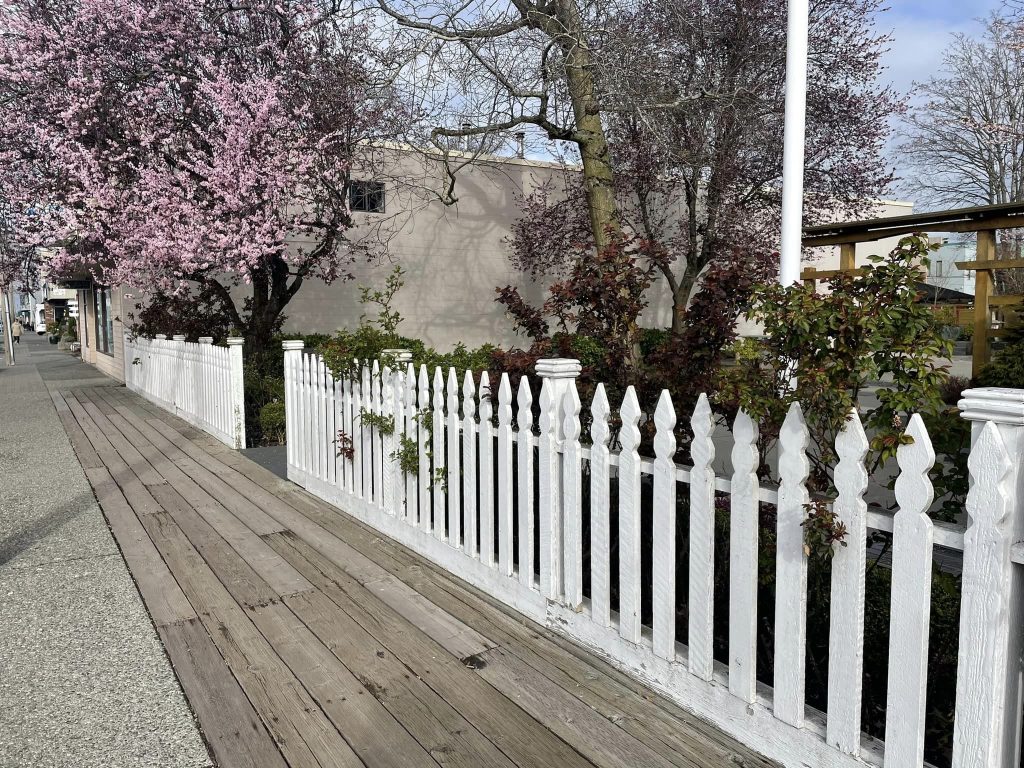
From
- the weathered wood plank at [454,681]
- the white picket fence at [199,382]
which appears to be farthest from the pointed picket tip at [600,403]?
the white picket fence at [199,382]

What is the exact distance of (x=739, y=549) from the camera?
2.53 meters

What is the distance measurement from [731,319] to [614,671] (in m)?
1.70

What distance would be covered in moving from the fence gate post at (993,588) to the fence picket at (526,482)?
1.91 m

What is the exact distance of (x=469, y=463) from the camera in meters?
3.96

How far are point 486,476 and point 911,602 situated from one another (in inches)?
84.2

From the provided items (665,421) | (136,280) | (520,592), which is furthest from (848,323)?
(136,280)

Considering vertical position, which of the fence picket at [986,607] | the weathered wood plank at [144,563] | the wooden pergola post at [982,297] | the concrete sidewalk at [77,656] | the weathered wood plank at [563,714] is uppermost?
the wooden pergola post at [982,297]

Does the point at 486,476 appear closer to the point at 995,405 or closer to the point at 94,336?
the point at 995,405

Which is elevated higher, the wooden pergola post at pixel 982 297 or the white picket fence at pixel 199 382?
the wooden pergola post at pixel 982 297

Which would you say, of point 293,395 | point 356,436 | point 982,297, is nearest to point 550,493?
point 356,436

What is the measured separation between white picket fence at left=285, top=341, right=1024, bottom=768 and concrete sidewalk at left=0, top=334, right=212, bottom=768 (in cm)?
157

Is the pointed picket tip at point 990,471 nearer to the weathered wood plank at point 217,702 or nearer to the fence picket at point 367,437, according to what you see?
the weathered wood plank at point 217,702

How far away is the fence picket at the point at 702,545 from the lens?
2.63 m

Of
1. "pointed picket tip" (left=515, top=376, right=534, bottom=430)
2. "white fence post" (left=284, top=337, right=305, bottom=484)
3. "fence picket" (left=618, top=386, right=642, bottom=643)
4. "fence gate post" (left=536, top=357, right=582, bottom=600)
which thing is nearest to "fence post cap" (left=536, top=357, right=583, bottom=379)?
"fence gate post" (left=536, top=357, right=582, bottom=600)
